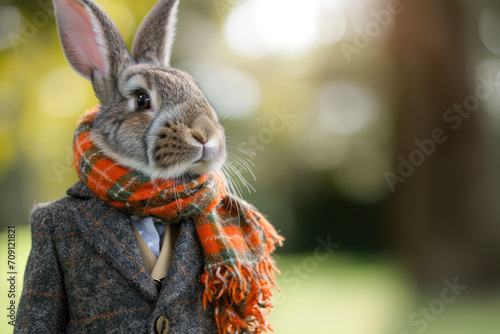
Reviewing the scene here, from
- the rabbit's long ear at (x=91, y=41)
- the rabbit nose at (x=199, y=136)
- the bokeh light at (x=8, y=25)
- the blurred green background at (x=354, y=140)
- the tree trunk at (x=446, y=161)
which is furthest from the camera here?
the tree trunk at (x=446, y=161)

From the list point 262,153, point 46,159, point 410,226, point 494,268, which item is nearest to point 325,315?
point 410,226

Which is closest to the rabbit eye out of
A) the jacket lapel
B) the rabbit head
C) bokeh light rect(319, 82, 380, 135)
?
the rabbit head

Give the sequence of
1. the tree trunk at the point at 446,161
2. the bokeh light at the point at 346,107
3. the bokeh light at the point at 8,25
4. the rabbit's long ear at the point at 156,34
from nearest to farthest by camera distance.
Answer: the rabbit's long ear at the point at 156,34, the bokeh light at the point at 8,25, the tree trunk at the point at 446,161, the bokeh light at the point at 346,107

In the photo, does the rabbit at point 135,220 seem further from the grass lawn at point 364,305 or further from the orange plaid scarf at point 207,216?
the grass lawn at point 364,305

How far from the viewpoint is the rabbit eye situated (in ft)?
3.31

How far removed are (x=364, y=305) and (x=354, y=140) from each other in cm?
142

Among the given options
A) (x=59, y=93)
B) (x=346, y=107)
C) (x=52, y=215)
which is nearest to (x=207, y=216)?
(x=52, y=215)

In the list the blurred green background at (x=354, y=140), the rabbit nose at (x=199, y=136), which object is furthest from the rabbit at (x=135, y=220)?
the blurred green background at (x=354, y=140)

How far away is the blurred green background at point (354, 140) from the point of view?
2391mm

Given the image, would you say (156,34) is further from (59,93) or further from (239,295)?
(59,93)

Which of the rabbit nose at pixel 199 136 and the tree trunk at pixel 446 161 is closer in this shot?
the rabbit nose at pixel 199 136

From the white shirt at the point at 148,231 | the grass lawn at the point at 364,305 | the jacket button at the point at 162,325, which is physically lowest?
the grass lawn at the point at 364,305

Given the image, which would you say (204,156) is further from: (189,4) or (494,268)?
(494,268)

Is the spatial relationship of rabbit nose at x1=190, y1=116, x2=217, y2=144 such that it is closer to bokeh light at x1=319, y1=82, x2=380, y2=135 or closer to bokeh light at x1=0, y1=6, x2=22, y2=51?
bokeh light at x1=0, y1=6, x2=22, y2=51
